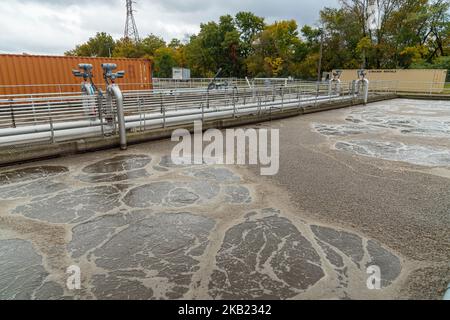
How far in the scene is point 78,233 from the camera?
3.58m

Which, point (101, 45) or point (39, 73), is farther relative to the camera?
point (101, 45)

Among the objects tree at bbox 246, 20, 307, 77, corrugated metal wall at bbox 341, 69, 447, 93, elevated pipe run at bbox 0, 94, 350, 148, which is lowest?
elevated pipe run at bbox 0, 94, 350, 148

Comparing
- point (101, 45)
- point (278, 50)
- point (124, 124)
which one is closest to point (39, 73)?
point (124, 124)

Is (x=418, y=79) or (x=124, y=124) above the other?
(x=418, y=79)

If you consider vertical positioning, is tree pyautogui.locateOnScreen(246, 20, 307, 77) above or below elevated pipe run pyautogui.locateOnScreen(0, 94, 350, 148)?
above

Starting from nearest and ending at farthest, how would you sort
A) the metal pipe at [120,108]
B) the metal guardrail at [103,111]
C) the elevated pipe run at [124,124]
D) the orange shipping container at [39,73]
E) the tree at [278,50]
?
the elevated pipe run at [124,124]
the metal guardrail at [103,111]
the metal pipe at [120,108]
the orange shipping container at [39,73]
the tree at [278,50]

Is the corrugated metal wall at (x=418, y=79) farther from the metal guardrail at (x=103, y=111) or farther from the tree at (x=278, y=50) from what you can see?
the tree at (x=278, y=50)

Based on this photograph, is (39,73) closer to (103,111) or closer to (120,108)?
(103,111)

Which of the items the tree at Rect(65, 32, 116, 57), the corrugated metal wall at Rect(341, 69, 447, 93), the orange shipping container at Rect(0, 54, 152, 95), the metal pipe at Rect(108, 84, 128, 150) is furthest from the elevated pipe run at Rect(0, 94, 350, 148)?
the tree at Rect(65, 32, 116, 57)

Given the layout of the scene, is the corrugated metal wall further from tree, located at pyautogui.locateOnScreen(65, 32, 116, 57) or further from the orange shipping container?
tree, located at pyautogui.locateOnScreen(65, 32, 116, 57)

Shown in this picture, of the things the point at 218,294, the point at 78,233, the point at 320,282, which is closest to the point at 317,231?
the point at 320,282

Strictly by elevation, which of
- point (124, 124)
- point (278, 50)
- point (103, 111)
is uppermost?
point (278, 50)

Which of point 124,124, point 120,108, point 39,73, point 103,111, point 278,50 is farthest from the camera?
point 278,50

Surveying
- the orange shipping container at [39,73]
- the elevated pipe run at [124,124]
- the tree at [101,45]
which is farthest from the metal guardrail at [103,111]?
the tree at [101,45]
